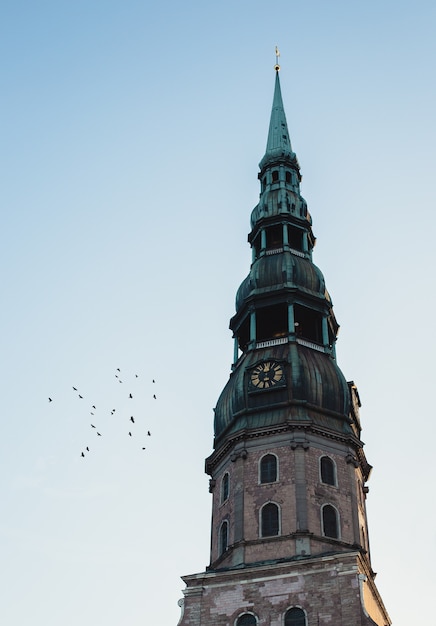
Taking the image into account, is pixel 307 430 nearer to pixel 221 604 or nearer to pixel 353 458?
pixel 353 458

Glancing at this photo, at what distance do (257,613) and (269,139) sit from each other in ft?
117

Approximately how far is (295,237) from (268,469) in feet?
57.7

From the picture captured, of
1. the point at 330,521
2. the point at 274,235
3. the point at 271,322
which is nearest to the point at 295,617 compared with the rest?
the point at 330,521

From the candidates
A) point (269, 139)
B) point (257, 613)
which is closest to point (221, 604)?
point (257, 613)

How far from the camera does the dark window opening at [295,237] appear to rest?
56.5 meters

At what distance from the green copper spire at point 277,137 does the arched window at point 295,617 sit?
1272 inches

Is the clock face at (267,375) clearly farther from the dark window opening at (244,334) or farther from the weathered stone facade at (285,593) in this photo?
the weathered stone facade at (285,593)

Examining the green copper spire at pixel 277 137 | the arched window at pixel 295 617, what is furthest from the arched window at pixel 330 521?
the green copper spire at pixel 277 137

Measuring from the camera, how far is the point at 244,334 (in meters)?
52.7

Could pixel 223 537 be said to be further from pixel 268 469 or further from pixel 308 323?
pixel 308 323

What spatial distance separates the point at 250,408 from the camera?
46.5 m

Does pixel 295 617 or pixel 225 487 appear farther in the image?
pixel 225 487

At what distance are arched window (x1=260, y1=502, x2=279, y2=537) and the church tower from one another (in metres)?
0.05

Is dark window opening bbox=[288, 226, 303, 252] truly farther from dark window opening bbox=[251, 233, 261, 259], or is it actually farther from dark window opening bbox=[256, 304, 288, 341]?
dark window opening bbox=[256, 304, 288, 341]
